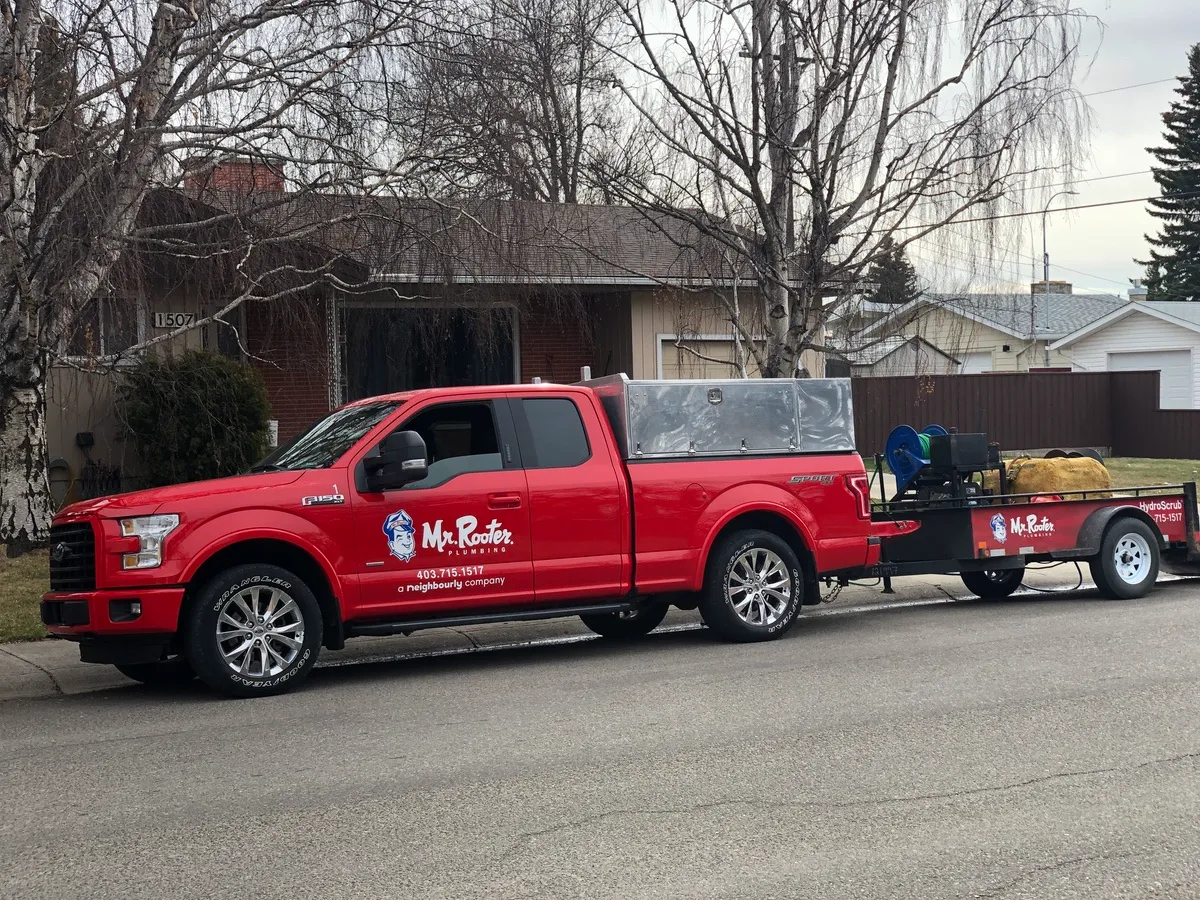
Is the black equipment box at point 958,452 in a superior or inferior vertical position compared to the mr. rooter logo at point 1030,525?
superior

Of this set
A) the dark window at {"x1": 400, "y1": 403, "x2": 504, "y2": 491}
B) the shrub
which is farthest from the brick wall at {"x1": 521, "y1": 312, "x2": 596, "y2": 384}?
the dark window at {"x1": 400, "y1": 403, "x2": 504, "y2": 491}

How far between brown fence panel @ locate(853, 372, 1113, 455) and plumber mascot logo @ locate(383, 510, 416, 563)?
18.4 m

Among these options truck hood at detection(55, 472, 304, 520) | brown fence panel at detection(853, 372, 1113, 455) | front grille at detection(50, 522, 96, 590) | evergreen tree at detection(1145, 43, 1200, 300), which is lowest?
front grille at detection(50, 522, 96, 590)

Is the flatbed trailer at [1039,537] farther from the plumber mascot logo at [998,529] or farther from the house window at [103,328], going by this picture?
the house window at [103,328]

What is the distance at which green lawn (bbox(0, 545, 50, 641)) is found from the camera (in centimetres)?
1024

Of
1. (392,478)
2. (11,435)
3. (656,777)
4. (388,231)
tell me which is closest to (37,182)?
(11,435)

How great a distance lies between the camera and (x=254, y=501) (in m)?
8.23

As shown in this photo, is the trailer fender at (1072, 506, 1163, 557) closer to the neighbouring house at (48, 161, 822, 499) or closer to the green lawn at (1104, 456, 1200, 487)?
the neighbouring house at (48, 161, 822, 499)

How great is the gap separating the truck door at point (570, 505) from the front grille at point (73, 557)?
Answer: 285 centimetres

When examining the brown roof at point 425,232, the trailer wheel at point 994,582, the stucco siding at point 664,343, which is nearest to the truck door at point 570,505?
the brown roof at point 425,232

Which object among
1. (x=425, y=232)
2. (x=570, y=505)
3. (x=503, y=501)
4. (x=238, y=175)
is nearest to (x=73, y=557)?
(x=503, y=501)

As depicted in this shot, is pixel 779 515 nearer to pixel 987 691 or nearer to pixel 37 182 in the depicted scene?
pixel 987 691

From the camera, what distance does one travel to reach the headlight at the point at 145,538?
26.0 ft

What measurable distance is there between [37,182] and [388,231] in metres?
3.29
